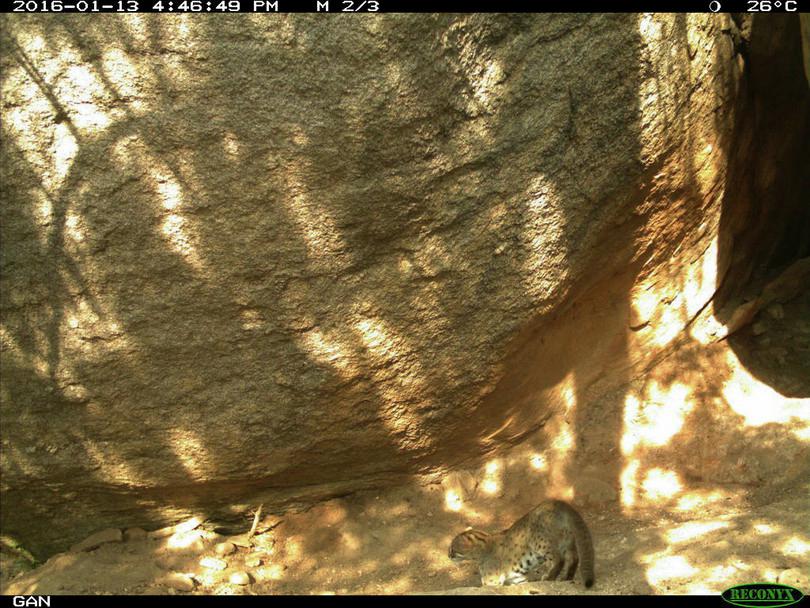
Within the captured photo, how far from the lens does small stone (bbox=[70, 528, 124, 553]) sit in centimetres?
457

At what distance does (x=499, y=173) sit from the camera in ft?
12.3

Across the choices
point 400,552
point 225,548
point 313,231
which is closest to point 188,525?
point 225,548

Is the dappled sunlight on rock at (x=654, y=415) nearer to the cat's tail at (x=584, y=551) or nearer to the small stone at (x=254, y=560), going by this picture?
the cat's tail at (x=584, y=551)

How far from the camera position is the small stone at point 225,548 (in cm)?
448

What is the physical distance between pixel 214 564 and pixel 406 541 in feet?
3.67

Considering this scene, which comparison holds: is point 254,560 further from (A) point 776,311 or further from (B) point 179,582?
(A) point 776,311

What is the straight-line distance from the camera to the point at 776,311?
17.2 ft

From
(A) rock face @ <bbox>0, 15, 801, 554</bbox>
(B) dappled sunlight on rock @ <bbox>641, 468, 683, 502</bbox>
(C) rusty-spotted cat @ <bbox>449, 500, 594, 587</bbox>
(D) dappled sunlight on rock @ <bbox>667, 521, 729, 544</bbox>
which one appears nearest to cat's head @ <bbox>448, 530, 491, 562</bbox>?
(C) rusty-spotted cat @ <bbox>449, 500, 594, 587</bbox>

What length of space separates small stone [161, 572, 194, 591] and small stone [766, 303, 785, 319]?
13.5 ft

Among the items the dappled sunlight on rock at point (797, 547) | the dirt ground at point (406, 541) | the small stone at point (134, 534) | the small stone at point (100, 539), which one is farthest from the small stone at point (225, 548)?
the dappled sunlight on rock at point (797, 547)

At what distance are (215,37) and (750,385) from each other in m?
3.80

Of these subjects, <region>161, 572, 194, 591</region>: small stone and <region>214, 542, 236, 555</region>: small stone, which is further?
<region>214, 542, 236, 555</region>: small stone

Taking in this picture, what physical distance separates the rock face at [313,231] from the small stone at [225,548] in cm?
22

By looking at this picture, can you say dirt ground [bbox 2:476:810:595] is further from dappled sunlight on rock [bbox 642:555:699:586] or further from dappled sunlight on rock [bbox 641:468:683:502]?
dappled sunlight on rock [bbox 641:468:683:502]
